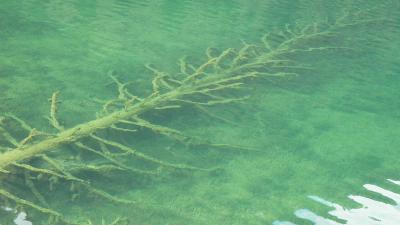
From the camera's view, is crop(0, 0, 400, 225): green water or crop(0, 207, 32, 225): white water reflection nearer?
crop(0, 207, 32, 225): white water reflection

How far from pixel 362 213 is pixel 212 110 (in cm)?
140

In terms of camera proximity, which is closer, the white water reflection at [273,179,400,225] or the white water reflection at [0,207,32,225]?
the white water reflection at [0,207,32,225]

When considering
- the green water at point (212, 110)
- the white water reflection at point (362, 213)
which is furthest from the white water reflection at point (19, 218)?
the white water reflection at point (362, 213)

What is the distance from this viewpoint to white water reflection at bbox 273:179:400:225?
2.38 meters

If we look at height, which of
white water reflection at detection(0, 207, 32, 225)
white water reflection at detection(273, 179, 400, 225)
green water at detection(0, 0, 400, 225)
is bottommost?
white water reflection at detection(0, 207, 32, 225)

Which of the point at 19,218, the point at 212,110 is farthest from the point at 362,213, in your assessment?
the point at 19,218

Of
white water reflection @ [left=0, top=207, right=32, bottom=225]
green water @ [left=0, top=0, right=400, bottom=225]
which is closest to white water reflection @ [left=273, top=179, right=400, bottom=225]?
green water @ [left=0, top=0, right=400, bottom=225]

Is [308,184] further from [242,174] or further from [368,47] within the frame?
[368,47]

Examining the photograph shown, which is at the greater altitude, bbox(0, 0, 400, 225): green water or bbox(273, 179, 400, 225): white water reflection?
bbox(0, 0, 400, 225): green water

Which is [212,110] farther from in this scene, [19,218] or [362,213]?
[19,218]

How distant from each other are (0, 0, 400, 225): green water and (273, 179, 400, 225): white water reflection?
0.24 ft

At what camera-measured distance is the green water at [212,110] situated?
2.36 m

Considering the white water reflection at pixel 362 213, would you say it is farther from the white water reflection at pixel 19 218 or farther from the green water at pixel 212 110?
the white water reflection at pixel 19 218

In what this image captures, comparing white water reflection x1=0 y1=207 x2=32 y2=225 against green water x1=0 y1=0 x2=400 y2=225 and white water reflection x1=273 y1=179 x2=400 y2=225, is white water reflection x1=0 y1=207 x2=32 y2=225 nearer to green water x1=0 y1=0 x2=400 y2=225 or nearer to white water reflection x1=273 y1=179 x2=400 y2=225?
green water x1=0 y1=0 x2=400 y2=225
